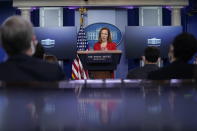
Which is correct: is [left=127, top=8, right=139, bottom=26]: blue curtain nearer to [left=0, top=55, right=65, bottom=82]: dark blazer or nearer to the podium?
the podium

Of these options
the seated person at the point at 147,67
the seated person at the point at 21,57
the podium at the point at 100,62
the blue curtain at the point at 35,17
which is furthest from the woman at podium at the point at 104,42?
the seated person at the point at 21,57

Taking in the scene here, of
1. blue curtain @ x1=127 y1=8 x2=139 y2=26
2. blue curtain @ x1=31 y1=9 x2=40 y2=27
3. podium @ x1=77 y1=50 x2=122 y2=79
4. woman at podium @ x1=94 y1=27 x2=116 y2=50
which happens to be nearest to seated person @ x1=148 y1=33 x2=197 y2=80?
podium @ x1=77 y1=50 x2=122 y2=79

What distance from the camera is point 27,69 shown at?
1459 mm

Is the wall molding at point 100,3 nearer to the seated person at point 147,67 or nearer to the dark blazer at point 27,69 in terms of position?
the seated person at point 147,67

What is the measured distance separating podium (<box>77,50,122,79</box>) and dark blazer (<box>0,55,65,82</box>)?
379 cm

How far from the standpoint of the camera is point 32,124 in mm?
956

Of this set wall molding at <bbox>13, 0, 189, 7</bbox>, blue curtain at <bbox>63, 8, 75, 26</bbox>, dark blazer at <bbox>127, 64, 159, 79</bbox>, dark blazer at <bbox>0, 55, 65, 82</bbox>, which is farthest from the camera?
blue curtain at <bbox>63, 8, 75, 26</bbox>

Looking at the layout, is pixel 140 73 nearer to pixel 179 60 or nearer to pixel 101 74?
pixel 179 60

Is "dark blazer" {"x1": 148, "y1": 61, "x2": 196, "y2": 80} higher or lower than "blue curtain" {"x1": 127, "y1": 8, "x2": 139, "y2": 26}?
lower

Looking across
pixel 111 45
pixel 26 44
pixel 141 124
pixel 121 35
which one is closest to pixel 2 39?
pixel 26 44

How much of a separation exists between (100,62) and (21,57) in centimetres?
→ 386

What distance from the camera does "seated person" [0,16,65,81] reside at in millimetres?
1452

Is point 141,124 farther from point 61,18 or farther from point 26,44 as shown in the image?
point 61,18

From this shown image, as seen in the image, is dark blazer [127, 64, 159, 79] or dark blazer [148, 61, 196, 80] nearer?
dark blazer [148, 61, 196, 80]
